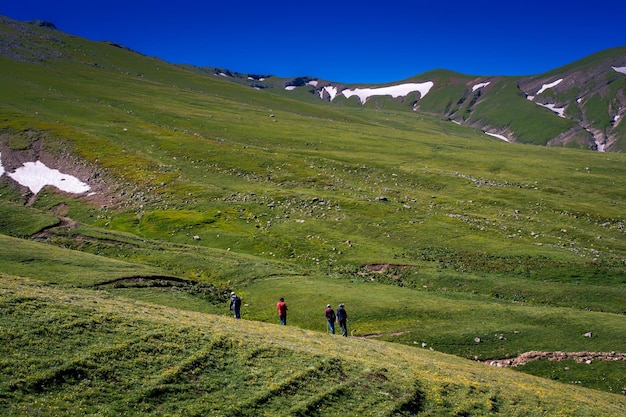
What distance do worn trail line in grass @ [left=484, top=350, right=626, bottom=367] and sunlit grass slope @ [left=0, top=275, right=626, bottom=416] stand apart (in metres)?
5.85

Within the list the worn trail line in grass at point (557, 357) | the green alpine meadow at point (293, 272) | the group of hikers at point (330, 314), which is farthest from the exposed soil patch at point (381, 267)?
the worn trail line in grass at point (557, 357)

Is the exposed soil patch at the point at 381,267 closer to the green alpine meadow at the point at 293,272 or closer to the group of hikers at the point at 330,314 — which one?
the green alpine meadow at the point at 293,272

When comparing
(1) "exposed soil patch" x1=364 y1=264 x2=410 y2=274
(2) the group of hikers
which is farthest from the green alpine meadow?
(2) the group of hikers

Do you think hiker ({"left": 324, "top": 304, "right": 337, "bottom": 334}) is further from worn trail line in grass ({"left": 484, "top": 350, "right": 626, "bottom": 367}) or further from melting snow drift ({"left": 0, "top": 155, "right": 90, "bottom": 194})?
melting snow drift ({"left": 0, "top": 155, "right": 90, "bottom": 194})

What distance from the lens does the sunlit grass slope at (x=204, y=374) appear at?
53.9 feet

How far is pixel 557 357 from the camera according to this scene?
109 feet

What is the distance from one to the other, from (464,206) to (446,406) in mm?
60486

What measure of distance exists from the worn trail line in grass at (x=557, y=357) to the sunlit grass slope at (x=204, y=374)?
5852 millimetres

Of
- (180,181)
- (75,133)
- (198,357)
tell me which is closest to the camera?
(198,357)

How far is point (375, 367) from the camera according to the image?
2306 cm

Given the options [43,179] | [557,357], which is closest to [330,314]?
[557,357]

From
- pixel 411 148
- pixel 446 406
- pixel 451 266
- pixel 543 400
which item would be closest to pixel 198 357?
pixel 446 406

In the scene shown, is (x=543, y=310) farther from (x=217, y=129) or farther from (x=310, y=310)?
(x=217, y=129)

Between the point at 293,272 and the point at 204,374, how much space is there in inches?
1185
